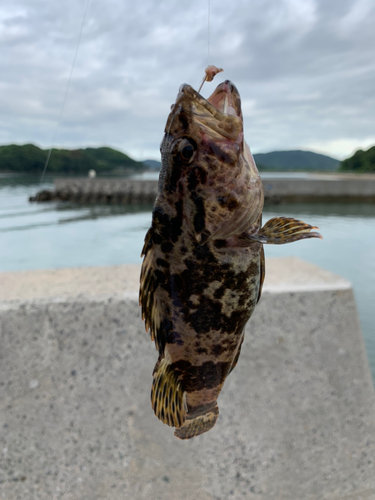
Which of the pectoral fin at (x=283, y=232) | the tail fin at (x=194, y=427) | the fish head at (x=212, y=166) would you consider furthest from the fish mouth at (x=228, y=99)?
the tail fin at (x=194, y=427)

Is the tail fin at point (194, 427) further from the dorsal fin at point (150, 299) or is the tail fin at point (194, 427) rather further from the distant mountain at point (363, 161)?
the distant mountain at point (363, 161)

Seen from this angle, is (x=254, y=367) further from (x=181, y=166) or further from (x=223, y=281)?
(x=181, y=166)

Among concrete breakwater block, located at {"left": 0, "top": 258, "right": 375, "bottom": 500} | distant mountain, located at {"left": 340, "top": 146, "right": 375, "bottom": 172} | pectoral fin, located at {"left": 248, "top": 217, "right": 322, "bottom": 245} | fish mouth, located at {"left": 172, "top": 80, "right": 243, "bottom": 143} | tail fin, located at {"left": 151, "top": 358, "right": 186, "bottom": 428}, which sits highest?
distant mountain, located at {"left": 340, "top": 146, "right": 375, "bottom": 172}

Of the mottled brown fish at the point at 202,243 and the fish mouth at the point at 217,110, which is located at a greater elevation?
the fish mouth at the point at 217,110

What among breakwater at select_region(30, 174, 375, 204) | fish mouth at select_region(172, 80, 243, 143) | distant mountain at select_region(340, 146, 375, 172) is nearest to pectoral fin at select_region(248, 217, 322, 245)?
fish mouth at select_region(172, 80, 243, 143)

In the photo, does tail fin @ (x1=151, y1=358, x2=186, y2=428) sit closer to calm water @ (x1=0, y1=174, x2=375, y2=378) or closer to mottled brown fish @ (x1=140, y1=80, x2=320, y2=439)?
mottled brown fish @ (x1=140, y1=80, x2=320, y2=439)

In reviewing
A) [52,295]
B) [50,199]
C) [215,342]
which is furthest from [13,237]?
[50,199]
